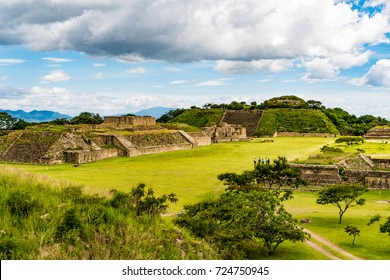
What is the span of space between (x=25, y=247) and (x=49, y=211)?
180 cm

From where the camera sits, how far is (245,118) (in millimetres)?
99938

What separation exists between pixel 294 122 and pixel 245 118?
1273 cm

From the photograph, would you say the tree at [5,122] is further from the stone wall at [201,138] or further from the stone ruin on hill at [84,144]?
the stone wall at [201,138]

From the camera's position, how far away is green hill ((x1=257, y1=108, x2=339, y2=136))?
290 ft

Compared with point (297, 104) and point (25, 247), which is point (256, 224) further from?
point (297, 104)

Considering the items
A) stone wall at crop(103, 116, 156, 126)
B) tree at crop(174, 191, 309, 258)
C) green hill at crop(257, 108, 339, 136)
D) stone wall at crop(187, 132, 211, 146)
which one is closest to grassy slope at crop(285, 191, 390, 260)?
tree at crop(174, 191, 309, 258)

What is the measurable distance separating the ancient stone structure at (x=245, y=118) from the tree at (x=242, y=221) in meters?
78.0

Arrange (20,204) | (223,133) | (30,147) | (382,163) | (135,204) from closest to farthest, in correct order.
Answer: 1. (20,204)
2. (135,204)
3. (382,163)
4. (30,147)
5. (223,133)

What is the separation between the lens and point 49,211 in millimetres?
9141

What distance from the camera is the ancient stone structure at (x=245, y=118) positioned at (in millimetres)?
95287

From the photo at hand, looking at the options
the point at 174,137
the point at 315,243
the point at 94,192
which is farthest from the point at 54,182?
the point at 174,137

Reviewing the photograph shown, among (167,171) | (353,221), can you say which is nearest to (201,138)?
(167,171)

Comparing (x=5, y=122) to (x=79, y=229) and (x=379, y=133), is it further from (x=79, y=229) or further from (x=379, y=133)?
(x=79, y=229)

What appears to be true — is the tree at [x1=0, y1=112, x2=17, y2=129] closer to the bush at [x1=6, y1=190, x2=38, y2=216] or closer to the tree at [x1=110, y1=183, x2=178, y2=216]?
the tree at [x1=110, y1=183, x2=178, y2=216]
